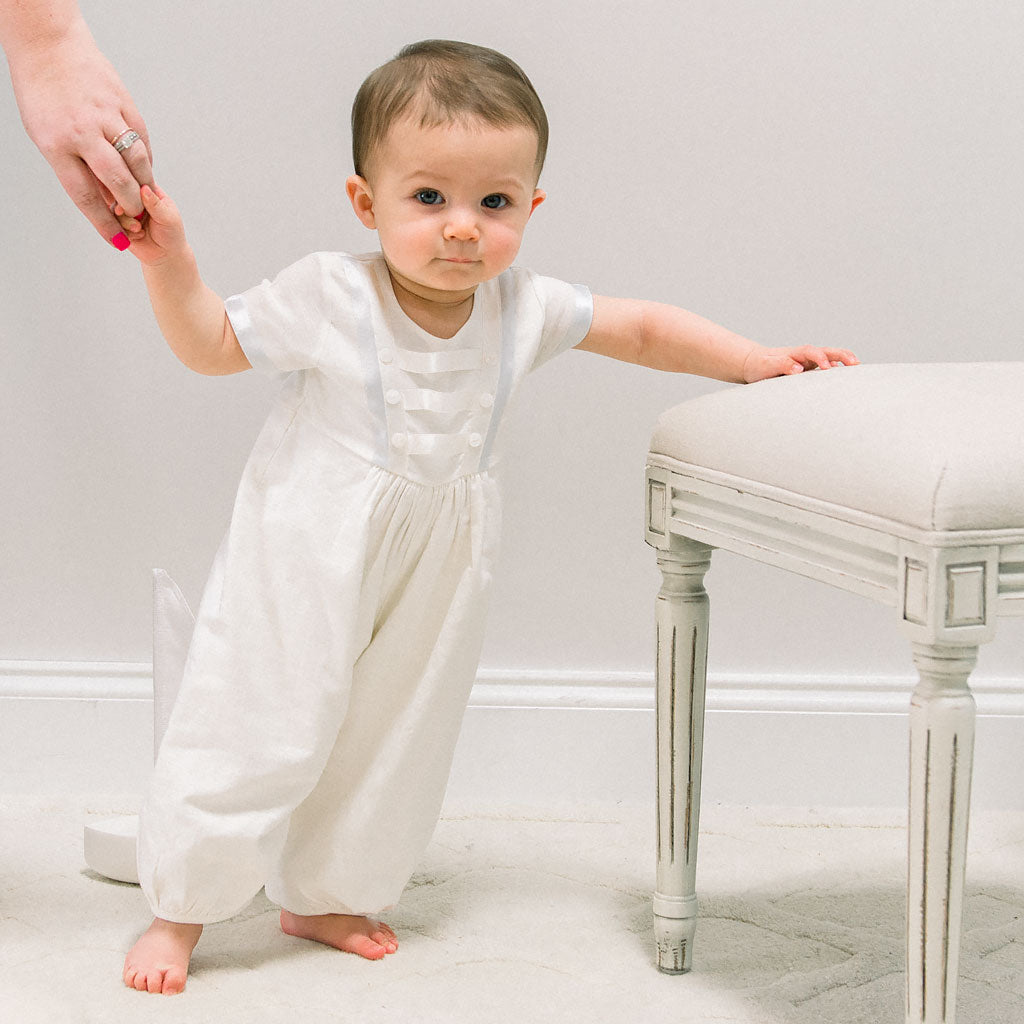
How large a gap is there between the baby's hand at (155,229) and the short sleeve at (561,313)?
317 mm

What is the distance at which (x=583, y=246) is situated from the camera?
146cm

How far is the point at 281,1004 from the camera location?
1053 millimetres

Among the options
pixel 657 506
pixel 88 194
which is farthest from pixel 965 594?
pixel 88 194

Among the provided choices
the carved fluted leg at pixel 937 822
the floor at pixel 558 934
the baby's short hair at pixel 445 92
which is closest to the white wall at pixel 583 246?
the floor at pixel 558 934

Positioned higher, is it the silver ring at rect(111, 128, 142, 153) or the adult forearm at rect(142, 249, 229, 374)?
the silver ring at rect(111, 128, 142, 153)

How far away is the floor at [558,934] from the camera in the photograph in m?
1.05

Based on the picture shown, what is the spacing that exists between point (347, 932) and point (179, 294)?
581 millimetres

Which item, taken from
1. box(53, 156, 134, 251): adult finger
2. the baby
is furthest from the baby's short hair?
box(53, 156, 134, 251): adult finger

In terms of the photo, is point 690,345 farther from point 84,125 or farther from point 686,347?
point 84,125

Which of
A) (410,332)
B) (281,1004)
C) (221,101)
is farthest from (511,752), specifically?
(221,101)

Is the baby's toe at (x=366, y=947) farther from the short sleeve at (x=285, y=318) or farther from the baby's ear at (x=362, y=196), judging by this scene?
the baby's ear at (x=362, y=196)

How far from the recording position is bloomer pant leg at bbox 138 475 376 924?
3.52ft

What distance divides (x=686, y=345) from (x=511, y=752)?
0.61 m

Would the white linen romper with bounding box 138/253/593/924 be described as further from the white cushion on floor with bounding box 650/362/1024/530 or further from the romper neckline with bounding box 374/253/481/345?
the white cushion on floor with bounding box 650/362/1024/530
